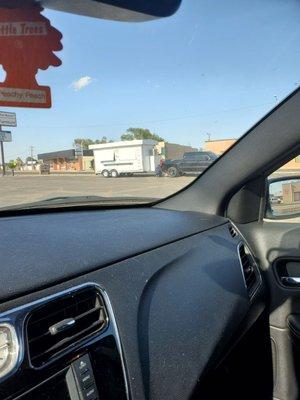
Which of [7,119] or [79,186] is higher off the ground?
[7,119]

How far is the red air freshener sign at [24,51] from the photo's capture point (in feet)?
5.76

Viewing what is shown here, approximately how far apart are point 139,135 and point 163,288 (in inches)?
47.4

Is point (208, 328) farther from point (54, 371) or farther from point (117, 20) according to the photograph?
point (117, 20)

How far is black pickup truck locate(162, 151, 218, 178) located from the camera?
2.99 m

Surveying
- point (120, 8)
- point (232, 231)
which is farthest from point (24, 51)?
point (232, 231)

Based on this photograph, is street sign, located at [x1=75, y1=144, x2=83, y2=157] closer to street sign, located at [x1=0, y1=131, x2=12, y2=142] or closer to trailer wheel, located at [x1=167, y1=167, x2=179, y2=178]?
street sign, located at [x1=0, y1=131, x2=12, y2=142]

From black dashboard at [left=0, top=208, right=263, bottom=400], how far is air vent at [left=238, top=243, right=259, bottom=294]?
0.06m

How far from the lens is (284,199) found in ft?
10.4

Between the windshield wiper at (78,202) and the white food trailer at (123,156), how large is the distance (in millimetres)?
190

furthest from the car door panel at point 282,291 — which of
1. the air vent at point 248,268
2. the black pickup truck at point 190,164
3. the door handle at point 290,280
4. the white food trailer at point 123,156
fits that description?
the white food trailer at point 123,156

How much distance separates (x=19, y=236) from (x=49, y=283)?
413 mm

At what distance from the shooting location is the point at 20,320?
3.82 ft

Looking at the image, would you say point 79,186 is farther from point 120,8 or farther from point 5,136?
point 120,8

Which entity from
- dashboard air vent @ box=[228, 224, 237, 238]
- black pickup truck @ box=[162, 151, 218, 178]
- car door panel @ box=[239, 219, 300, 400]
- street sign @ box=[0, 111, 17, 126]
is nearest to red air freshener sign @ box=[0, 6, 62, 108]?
street sign @ box=[0, 111, 17, 126]
